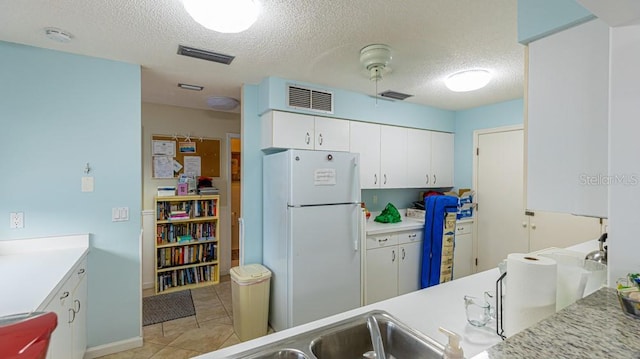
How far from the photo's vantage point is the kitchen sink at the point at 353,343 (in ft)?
3.28

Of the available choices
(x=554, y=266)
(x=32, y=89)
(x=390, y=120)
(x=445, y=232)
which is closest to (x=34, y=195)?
(x=32, y=89)

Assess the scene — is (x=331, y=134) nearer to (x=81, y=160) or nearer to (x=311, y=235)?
(x=311, y=235)

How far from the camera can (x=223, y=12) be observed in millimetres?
1426

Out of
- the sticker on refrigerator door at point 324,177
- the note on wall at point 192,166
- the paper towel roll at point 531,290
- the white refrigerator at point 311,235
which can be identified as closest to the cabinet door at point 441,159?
the white refrigerator at point 311,235

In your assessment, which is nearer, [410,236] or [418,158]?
[410,236]

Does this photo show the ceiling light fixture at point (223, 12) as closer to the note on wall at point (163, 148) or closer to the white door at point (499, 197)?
the note on wall at point (163, 148)

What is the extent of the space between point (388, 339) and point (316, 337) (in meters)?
0.32

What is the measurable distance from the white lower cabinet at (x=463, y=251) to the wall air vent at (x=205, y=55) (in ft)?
10.8

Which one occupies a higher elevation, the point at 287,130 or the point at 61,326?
the point at 287,130

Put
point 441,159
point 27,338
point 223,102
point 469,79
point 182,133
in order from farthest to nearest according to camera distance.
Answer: point 441,159
point 182,133
point 223,102
point 469,79
point 27,338

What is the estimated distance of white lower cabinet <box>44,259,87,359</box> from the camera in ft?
4.93

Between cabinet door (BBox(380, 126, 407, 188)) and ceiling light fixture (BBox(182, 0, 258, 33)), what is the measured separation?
2.34m

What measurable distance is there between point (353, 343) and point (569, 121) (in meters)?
1.14

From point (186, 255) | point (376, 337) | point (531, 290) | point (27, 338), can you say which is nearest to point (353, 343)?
point (376, 337)
